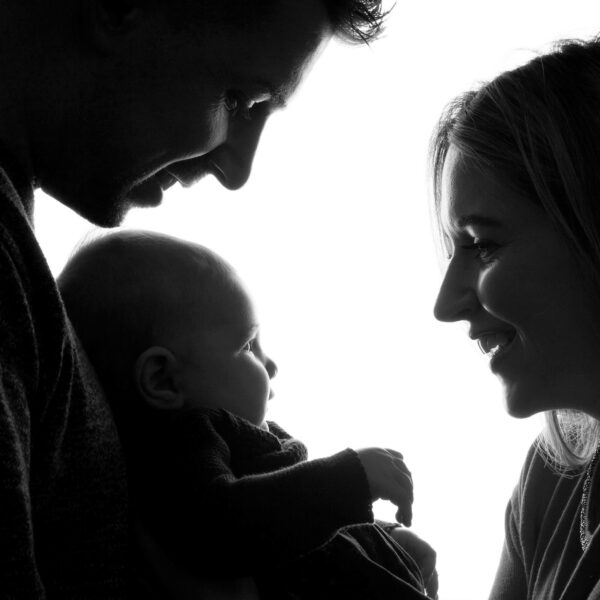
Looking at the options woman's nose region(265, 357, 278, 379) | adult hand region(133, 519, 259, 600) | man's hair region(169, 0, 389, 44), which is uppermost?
man's hair region(169, 0, 389, 44)

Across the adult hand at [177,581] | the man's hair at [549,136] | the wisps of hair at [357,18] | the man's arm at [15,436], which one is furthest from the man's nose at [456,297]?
the man's arm at [15,436]

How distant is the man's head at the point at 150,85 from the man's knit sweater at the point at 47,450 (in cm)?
8

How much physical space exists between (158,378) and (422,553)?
48 centimetres

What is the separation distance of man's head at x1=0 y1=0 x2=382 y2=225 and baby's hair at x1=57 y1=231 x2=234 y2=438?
0.11 metres

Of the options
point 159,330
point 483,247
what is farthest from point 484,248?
point 159,330

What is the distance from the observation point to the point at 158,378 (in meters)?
1.04

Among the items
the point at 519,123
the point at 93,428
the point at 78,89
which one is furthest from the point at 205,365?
the point at 519,123

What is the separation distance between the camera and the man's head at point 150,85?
2.76 ft

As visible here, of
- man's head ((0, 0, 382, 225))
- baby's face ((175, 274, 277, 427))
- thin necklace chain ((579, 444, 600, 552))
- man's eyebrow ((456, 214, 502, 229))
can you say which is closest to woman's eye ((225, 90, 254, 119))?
man's head ((0, 0, 382, 225))

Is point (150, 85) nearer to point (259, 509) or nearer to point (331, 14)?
point (331, 14)

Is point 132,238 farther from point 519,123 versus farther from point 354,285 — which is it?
point 354,285

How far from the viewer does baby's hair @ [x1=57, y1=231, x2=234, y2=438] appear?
1027mm

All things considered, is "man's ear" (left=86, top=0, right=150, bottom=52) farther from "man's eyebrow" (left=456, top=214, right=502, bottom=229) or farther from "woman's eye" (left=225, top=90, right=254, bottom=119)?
"man's eyebrow" (left=456, top=214, right=502, bottom=229)

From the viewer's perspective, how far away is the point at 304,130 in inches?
67.2
